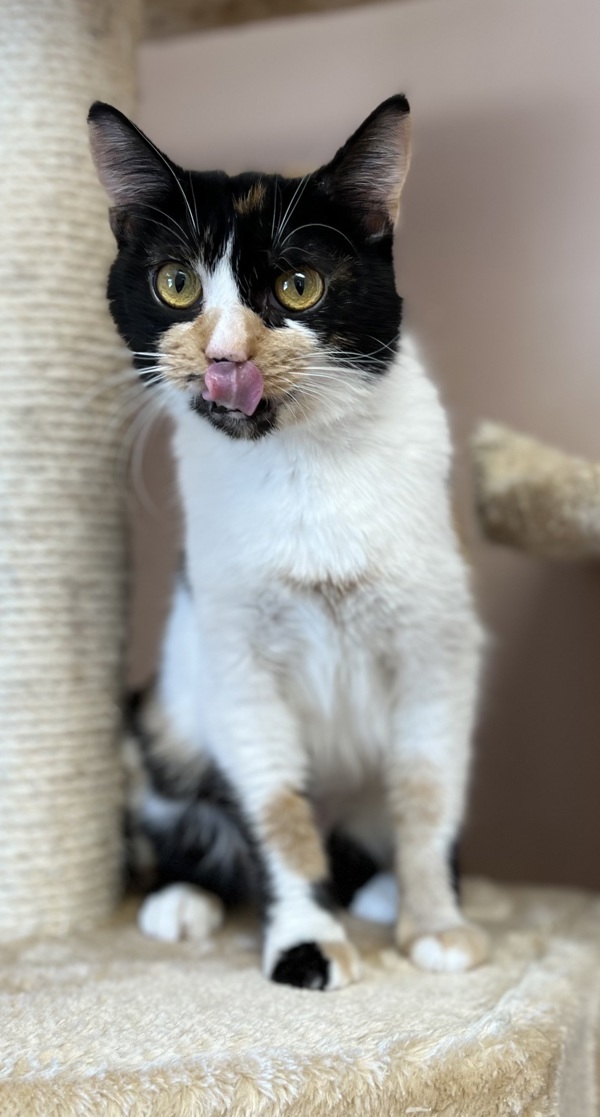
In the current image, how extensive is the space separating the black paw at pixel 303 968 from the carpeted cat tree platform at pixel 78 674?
0.8 inches

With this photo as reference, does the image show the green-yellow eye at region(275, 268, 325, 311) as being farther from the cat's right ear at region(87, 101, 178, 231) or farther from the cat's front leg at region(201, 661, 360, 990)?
the cat's front leg at region(201, 661, 360, 990)

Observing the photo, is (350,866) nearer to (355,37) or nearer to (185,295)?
(185,295)

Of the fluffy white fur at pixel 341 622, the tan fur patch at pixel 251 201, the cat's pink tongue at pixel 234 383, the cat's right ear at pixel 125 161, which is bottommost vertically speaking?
the fluffy white fur at pixel 341 622

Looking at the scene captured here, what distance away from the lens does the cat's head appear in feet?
2.82

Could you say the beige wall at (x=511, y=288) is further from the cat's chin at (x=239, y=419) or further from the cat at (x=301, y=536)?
the cat's chin at (x=239, y=419)

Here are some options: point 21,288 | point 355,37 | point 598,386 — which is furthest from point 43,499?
point 355,37

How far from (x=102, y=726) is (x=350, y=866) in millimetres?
367

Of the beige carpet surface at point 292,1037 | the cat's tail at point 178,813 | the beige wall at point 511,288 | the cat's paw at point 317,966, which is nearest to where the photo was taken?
the beige carpet surface at point 292,1037

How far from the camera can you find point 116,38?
1.22m

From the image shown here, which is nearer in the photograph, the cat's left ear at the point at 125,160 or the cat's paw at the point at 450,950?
the cat's left ear at the point at 125,160

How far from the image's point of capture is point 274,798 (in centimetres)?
108

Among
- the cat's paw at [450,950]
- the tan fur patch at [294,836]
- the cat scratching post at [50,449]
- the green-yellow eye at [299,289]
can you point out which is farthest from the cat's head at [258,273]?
the cat's paw at [450,950]

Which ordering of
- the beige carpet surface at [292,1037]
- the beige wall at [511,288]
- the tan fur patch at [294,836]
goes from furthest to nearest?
the beige wall at [511,288] < the tan fur patch at [294,836] < the beige carpet surface at [292,1037]

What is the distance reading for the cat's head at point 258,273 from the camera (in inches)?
33.9
